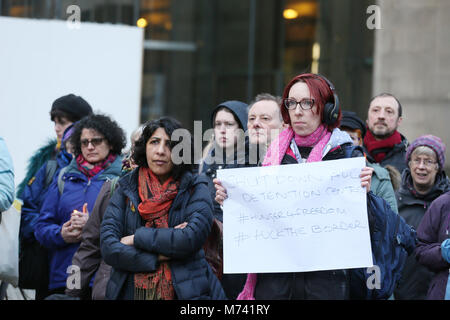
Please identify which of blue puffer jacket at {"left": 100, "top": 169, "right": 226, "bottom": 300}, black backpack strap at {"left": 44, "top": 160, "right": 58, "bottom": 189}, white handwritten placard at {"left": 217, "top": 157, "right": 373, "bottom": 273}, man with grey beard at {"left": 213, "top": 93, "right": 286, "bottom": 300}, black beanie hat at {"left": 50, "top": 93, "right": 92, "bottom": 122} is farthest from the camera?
black beanie hat at {"left": 50, "top": 93, "right": 92, "bottom": 122}

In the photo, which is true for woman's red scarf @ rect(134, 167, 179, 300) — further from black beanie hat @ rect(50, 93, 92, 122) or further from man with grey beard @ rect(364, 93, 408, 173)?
man with grey beard @ rect(364, 93, 408, 173)

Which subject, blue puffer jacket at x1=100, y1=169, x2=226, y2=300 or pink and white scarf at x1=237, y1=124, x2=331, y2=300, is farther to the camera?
blue puffer jacket at x1=100, y1=169, x2=226, y2=300

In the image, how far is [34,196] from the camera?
514 cm

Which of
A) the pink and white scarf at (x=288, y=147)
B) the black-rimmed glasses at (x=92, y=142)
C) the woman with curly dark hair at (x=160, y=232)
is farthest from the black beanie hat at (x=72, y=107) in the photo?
the pink and white scarf at (x=288, y=147)

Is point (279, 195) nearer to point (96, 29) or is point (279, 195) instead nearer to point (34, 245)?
point (34, 245)

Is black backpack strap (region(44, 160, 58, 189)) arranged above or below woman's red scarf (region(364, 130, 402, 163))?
below

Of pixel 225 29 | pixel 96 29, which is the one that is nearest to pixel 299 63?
pixel 225 29

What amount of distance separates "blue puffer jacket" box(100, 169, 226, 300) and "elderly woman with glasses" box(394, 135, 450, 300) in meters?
2.19

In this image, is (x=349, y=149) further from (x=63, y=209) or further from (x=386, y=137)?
(x=386, y=137)

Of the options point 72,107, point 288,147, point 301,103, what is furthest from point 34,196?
point 301,103

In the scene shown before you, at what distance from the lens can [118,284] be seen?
3545 mm

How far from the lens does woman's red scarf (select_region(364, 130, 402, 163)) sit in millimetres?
5871

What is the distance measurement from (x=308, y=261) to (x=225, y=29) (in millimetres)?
12116

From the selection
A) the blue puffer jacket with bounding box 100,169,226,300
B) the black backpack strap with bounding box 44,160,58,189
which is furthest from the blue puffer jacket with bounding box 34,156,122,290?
the blue puffer jacket with bounding box 100,169,226,300
